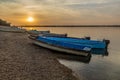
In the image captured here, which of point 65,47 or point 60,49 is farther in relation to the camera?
point 60,49

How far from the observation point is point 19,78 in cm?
1259

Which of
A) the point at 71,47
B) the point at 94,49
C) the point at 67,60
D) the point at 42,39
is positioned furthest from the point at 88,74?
the point at 94,49

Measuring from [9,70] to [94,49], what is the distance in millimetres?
27765

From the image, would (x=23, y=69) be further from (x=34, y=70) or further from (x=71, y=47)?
(x=71, y=47)

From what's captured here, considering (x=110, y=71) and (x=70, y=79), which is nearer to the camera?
(x=70, y=79)

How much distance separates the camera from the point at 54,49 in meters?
30.8

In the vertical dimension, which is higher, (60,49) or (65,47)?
(65,47)

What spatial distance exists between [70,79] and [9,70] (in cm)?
455

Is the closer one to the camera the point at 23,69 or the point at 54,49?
the point at 23,69

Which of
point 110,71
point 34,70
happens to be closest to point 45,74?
point 34,70

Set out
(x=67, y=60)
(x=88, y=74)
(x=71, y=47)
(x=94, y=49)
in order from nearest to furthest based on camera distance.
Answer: (x=88, y=74)
(x=67, y=60)
(x=71, y=47)
(x=94, y=49)

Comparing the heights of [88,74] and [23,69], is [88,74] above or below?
below

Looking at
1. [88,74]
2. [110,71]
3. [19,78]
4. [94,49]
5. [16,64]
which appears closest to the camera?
[19,78]

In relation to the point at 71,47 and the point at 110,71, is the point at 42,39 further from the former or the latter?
the point at 110,71
